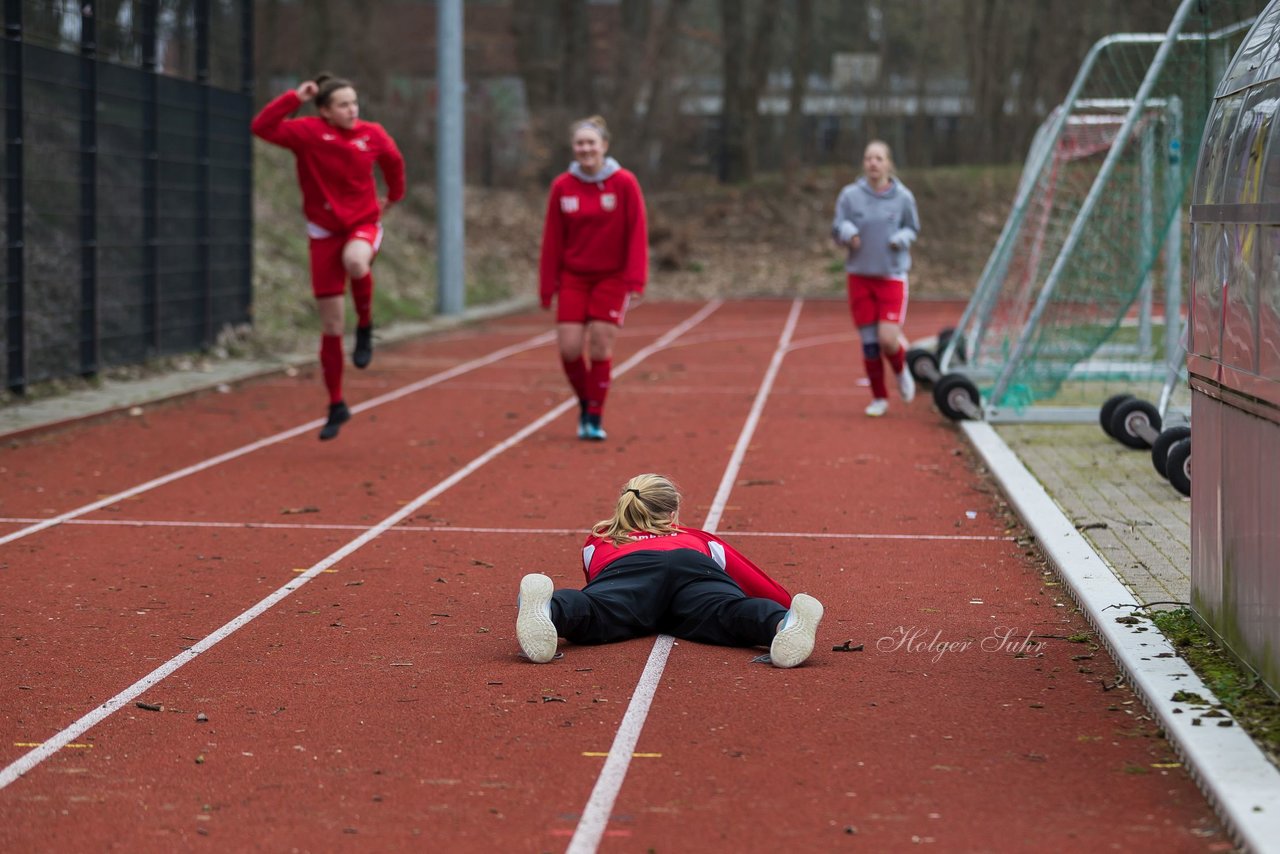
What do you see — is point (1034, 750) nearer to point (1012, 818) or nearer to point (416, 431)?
point (1012, 818)

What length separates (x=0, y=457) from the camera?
1160 centimetres

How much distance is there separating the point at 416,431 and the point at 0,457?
312cm

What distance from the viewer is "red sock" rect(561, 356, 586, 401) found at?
12.5m

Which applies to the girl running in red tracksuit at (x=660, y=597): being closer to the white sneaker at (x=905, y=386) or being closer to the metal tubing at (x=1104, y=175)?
the metal tubing at (x=1104, y=175)

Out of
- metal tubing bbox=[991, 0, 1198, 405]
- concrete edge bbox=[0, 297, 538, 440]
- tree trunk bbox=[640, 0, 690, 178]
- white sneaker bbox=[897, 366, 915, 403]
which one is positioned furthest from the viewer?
tree trunk bbox=[640, 0, 690, 178]

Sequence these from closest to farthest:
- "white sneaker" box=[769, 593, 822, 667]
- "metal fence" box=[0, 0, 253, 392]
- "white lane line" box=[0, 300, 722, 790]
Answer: "white lane line" box=[0, 300, 722, 790], "white sneaker" box=[769, 593, 822, 667], "metal fence" box=[0, 0, 253, 392]

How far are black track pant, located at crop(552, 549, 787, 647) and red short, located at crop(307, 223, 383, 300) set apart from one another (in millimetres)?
5388

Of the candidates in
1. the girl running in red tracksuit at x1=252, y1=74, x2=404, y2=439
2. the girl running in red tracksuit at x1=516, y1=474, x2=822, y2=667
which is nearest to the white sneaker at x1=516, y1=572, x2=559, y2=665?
the girl running in red tracksuit at x1=516, y1=474, x2=822, y2=667

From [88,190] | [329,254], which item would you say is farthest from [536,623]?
[88,190]

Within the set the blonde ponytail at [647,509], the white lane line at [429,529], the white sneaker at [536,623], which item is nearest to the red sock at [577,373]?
the white lane line at [429,529]

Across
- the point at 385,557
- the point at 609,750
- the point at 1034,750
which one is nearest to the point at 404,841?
the point at 609,750

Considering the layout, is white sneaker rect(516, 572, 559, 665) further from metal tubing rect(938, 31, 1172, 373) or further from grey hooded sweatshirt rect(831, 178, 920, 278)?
metal tubing rect(938, 31, 1172, 373)

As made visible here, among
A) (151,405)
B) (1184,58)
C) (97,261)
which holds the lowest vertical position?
(151,405)

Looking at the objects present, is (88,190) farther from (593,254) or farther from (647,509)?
(647,509)
